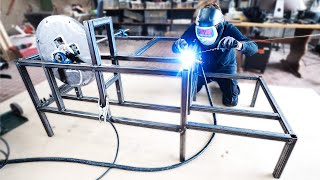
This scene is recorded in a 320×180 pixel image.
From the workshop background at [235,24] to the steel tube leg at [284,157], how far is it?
90cm

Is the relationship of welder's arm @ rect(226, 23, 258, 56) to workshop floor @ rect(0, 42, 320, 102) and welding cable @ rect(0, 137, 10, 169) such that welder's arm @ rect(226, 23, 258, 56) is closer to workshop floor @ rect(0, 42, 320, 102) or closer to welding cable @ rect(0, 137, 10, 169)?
workshop floor @ rect(0, 42, 320, 102)

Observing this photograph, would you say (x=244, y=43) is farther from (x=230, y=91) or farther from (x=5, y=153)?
(x=5, y=153)

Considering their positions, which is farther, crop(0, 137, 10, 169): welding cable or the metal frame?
crop(0, 137, 10, 169): welding cable

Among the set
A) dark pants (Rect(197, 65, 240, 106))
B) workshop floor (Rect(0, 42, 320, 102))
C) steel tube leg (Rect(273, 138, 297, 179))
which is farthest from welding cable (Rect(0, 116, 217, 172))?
workshop floor (Rect(0, 42, 320, 102))

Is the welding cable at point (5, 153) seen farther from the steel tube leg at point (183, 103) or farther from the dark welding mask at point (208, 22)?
the dark welding mask at point (208, 22)

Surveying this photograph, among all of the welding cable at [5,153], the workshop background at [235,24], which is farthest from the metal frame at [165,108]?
the workshop background at [235,24]

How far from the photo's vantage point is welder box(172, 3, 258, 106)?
1.33 metres

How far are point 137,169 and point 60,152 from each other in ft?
2.00

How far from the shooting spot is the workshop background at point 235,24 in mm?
2625

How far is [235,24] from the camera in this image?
264cm

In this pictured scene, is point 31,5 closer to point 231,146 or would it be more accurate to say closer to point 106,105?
point 106,105

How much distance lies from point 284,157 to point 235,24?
6.67 feet

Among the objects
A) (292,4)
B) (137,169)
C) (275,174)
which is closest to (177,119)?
(137,169)

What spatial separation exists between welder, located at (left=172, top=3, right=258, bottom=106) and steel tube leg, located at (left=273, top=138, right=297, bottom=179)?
70cm
